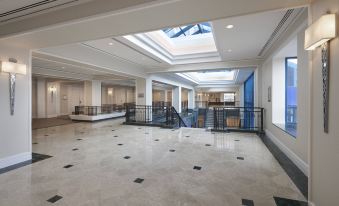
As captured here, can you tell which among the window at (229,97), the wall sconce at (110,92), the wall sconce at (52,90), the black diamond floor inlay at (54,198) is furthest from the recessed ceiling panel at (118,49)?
the window at (229,97)

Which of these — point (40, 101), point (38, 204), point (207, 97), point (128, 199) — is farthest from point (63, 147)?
point (207, 97)

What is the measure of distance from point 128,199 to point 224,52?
16.7 ft

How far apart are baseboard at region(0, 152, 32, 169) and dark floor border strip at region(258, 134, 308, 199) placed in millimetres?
5189

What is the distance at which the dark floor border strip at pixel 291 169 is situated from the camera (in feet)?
8.47

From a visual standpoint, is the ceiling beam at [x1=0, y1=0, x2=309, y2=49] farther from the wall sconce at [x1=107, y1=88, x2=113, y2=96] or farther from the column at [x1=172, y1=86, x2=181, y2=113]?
the wall sconce at [x1=107, y1=88, x2=113, y2=96]

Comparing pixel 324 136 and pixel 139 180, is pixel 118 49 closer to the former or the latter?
pixel 139 180

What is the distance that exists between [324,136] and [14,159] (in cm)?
523

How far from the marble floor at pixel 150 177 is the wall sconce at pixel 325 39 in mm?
1408

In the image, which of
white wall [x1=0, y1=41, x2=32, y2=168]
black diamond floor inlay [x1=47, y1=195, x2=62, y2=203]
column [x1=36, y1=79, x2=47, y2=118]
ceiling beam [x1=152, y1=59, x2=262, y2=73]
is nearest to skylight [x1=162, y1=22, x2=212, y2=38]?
ceiling beam [x1=152, y1=59, x2=262, y2=73]

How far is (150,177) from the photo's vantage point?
292 cm

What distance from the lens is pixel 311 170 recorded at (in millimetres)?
2062

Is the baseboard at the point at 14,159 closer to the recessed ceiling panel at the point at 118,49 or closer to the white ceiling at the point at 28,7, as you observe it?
the white ceiling at the point at 28,7

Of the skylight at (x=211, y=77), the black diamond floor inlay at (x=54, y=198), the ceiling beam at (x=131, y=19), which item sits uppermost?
the skylight at (x=211, y=77)

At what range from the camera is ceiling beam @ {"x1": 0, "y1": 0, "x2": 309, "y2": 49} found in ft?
6.94
